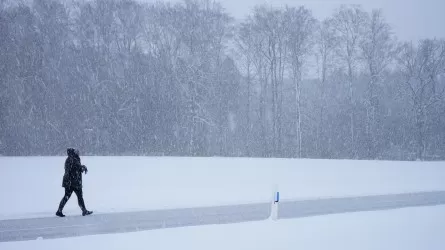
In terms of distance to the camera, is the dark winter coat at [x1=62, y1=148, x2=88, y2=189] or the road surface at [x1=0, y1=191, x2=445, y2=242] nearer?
the road surface at [x1=0, y1=191, x2=445, y2=242]

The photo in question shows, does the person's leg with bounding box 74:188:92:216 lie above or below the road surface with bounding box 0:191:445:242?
above

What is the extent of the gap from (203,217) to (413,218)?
602 centimetres

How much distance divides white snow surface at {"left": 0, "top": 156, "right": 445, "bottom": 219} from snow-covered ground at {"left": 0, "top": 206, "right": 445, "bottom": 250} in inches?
79.8

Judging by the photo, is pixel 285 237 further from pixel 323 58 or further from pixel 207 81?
pixel 323 58

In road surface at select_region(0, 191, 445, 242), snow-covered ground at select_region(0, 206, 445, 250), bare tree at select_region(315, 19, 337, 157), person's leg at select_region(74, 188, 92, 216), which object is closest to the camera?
snow-covered ground at select_region(0, 206, 445, 250)

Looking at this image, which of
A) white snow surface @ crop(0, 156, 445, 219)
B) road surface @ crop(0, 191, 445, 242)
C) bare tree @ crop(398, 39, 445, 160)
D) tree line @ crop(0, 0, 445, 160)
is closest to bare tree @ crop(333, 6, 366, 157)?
tree line @ crop(0, 0, 445, 160)

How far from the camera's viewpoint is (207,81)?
1485 inches

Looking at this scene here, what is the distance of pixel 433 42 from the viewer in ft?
142

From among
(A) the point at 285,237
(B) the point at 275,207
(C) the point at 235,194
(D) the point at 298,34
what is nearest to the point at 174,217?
(B) the point at 275,207

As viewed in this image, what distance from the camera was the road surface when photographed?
10453 mm

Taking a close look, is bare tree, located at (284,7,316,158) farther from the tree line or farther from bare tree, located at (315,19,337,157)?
bare tree, located at (315,19,337,157)

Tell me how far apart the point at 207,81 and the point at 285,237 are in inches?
1145

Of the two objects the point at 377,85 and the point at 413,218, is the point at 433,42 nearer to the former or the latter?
the point at 377,85

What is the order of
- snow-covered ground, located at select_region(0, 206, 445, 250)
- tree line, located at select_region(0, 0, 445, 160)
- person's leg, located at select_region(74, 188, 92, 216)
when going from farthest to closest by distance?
tree line, located at select_region(0, 0, 445, 160) < person's leg, located at select_region(74, 188, 92, 216) < snow-covered ground, located at select_region(0, 206, 445, 250)
